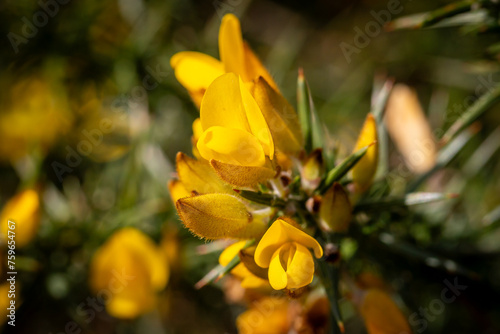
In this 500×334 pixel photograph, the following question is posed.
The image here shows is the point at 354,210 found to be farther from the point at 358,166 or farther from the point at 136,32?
the point at 136,32

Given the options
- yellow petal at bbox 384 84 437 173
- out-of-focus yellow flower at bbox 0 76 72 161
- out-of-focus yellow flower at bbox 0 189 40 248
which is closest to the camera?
out-of-focus yellow flower at bbox 0 189 40 248

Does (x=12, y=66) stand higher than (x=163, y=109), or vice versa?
(x=12, y=66)

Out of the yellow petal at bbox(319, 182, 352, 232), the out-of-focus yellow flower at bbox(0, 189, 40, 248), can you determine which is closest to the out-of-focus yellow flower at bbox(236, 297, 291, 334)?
the yellow petal at bbox(319, 182, 352, 232)

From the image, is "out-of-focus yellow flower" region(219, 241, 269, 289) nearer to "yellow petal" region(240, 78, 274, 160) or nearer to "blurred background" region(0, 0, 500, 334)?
"yellow petal" region(240, 78, 274, 160)

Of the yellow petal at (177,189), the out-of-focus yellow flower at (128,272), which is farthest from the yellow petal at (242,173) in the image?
the out-of-focus yellow flower at (128,272)

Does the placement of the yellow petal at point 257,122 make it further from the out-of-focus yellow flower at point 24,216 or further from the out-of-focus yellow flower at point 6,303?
the out-of-focus yellow flower at point 6,303

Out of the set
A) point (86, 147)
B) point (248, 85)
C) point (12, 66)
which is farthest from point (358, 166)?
point (12, 66)
